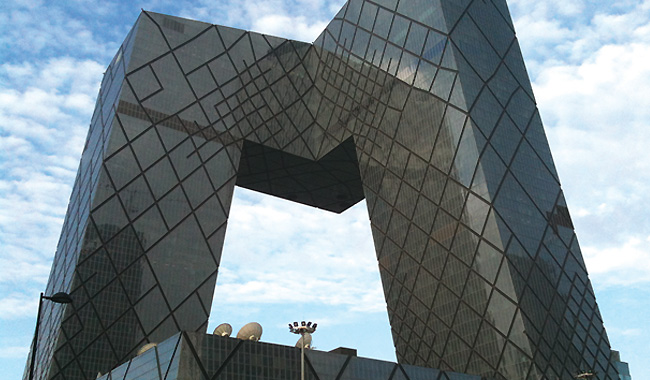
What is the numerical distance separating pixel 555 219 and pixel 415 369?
1736 cm

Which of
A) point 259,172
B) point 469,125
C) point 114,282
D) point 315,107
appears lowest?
point 114,282

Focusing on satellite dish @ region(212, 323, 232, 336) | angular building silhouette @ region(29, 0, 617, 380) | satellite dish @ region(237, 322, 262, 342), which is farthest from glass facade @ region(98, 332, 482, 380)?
angular building silhouette @ region(29, 0, 617, 380)

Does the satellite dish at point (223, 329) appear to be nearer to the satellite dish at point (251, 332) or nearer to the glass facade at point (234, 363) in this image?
the satellite dish at point (251, 332)

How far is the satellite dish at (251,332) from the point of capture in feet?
109

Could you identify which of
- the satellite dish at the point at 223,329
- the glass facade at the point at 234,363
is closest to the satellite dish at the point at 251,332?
the satellite dish at the point at 223,329

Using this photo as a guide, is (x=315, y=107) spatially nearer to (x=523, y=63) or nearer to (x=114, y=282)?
(x=523, y=63)

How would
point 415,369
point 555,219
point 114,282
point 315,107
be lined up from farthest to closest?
point 315,107, point 555,219, point 114,282, point 415,369

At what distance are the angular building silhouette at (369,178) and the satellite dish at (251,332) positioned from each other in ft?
30.9

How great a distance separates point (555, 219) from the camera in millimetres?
43219

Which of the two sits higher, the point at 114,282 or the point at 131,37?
the point at 131,37

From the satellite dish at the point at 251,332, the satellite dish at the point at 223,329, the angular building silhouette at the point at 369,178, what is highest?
the angular building silhouette at the point at 369,178

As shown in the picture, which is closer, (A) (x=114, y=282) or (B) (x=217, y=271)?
(A) (x=114, y=282)

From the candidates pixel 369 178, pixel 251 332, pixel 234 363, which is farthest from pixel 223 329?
pixel 369 178

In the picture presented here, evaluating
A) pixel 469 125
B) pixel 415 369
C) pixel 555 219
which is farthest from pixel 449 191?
pixel 415 369
